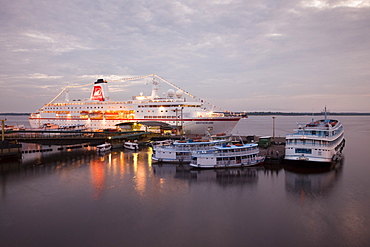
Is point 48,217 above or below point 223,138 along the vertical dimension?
below

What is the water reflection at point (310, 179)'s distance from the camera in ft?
Result: 77.0

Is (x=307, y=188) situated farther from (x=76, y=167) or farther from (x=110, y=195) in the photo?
(x=76, y=167)

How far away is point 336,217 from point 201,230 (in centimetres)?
970

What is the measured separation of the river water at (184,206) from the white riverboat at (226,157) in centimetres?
127

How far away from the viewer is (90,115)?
6825 cm

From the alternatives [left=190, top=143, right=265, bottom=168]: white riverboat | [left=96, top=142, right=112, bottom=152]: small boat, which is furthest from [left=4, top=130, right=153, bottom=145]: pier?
[left=190, top=143, right=265, bottom=168]: white riverboat

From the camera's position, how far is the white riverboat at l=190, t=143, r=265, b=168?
3125cm

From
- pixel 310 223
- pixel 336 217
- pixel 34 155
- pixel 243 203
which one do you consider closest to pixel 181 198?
pixel 243 203

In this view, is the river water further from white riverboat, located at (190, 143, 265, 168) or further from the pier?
the pier

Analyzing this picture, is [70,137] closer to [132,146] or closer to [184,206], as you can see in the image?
[132,146]

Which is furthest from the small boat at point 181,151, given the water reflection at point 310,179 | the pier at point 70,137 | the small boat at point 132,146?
the pier at point 70,137

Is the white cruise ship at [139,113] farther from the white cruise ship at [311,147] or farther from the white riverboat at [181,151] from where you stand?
the white cruise ship at [311,147]

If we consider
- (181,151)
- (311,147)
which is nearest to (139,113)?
(181,151)

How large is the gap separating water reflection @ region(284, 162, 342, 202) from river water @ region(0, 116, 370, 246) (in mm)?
96
